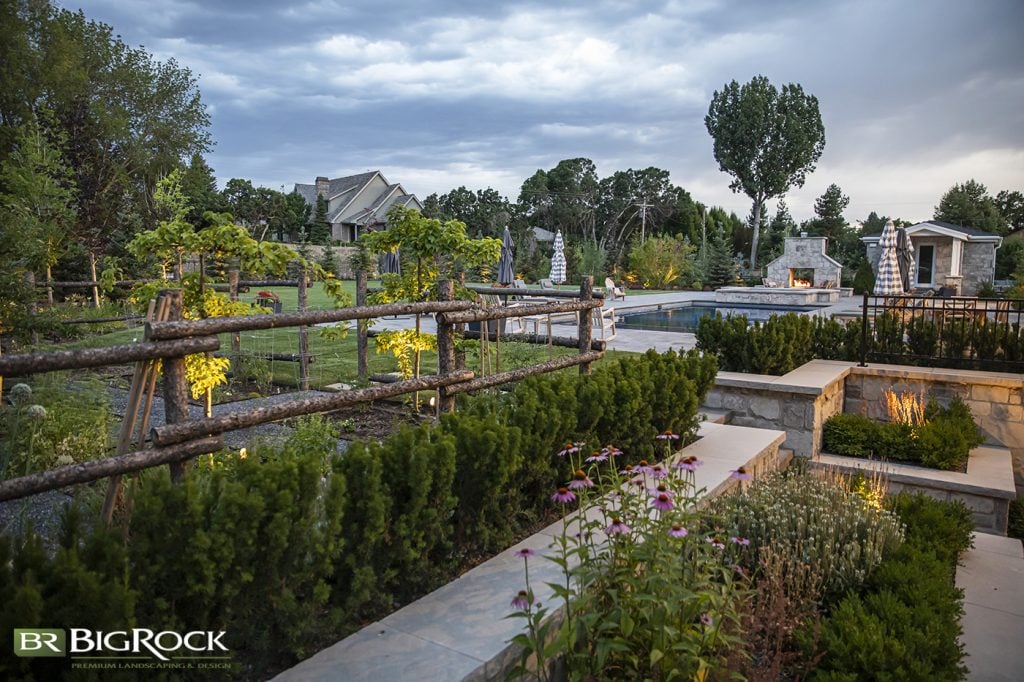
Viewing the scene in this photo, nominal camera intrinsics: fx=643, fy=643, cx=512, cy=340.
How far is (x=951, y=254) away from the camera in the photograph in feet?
88.3

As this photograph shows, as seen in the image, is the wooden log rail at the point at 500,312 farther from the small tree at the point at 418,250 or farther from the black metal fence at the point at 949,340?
the black metal fence at the point at 949,340

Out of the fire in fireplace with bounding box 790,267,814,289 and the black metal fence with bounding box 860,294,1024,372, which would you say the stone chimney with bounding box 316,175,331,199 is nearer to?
the fire in fireplace with bounding box 790,267,814,289

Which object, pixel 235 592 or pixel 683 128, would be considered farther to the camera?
pixel 683 128

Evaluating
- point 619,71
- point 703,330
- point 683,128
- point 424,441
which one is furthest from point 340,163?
point 424,441

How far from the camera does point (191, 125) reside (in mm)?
27047

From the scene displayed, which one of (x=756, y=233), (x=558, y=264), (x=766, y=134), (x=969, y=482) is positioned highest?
(x=766, y=134)

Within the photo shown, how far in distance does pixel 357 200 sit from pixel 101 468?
4587 centimetres

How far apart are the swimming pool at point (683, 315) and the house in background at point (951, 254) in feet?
26.2

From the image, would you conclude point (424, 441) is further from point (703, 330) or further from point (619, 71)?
point (619, 71)

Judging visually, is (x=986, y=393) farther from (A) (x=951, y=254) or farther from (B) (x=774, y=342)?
(A) (x=951, y=254)

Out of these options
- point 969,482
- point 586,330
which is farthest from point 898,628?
point 969,482

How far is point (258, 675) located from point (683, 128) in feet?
117

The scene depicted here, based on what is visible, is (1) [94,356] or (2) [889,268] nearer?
(1) [94,356]

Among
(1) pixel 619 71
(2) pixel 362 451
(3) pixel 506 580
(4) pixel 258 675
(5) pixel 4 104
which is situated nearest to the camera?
(4) pixel 258 675
